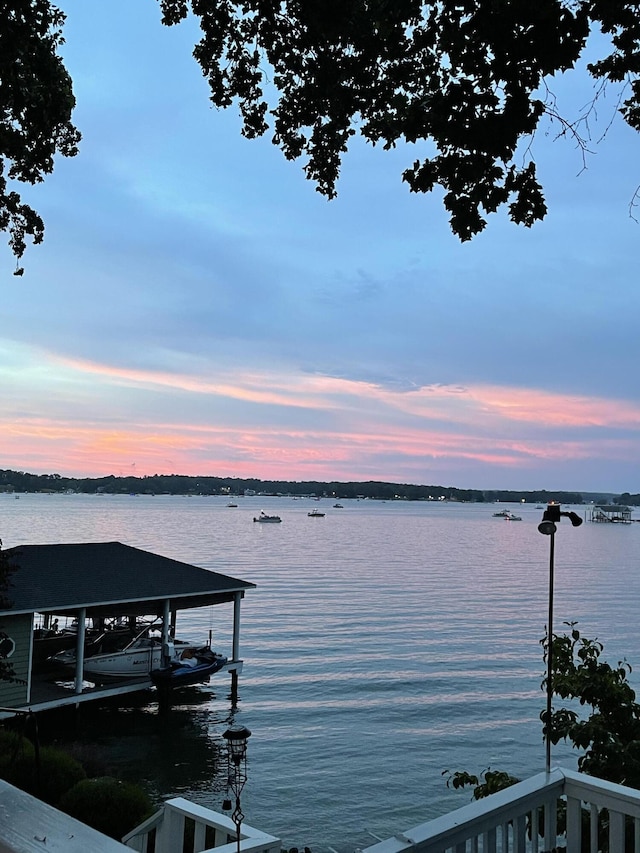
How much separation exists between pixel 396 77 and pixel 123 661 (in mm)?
18231

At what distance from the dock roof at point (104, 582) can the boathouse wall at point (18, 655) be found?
21.1 inches

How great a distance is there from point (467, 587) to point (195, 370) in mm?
25079

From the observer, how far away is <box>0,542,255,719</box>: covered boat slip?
609 inches

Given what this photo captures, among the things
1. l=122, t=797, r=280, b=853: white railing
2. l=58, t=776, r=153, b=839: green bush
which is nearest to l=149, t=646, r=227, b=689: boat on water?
l=58, t=776, r=153, b=839: green bush

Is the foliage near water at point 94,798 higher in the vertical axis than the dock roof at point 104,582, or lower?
lower

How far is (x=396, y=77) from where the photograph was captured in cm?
359

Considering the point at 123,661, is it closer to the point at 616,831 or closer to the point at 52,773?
the point at 52,773

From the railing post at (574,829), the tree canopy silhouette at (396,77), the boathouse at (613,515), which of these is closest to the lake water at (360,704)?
the railing post at (574,829)

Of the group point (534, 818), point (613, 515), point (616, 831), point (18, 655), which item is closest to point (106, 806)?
point (18, 655)

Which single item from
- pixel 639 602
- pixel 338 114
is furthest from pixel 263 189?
pixel 639 602

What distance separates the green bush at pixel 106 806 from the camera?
906cm

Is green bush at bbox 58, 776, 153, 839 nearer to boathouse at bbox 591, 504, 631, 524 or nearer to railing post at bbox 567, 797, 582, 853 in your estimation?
railing post at bbox 567, 797, 582, 853

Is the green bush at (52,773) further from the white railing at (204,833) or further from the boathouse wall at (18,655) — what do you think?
the white railing at (204,833)

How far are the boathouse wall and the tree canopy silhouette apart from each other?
12.8 meters
